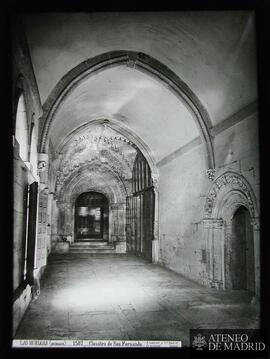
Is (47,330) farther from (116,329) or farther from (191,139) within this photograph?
(191,139)

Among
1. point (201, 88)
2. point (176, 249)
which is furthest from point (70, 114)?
point (176, 249)

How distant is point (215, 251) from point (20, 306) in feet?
13.1

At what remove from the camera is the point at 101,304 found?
539 cm

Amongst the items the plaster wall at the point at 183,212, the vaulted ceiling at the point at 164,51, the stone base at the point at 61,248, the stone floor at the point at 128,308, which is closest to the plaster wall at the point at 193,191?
the plaster wall at the point at 183,212

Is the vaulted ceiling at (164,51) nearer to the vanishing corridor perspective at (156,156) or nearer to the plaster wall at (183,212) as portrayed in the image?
the vanishing corridor perspective at (156,156)

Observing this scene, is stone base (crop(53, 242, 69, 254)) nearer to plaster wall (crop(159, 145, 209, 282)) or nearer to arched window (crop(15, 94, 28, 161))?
plaster wall (crop(159, 145, 209, 282))

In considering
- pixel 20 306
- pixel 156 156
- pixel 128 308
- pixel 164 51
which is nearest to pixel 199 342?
A: pixel 128 308

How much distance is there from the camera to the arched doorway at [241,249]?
6332mm

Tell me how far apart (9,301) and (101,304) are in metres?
2.45

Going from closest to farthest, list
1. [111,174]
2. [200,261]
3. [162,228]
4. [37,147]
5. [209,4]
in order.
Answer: [209,4]
[37,147]
[200,261]
[162,228]
[111,174]

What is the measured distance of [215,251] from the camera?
6707mm

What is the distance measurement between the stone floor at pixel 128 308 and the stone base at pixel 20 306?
92 millimetres

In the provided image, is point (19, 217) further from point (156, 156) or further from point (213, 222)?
point (156, 156)

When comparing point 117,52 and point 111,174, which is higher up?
point 117,52
